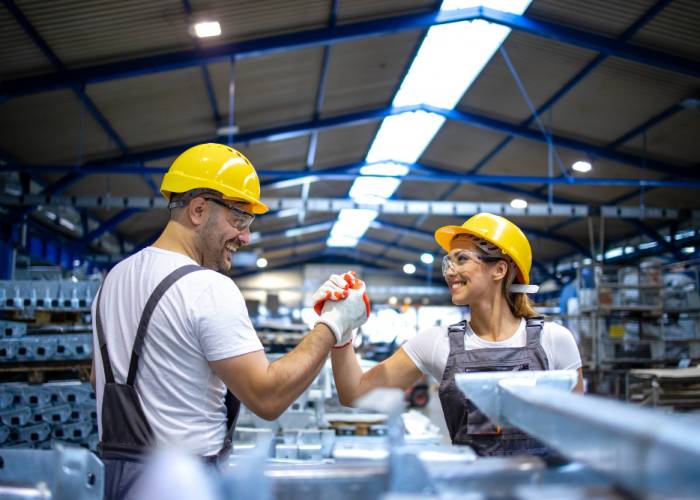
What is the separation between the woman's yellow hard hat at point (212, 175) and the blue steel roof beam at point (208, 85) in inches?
265

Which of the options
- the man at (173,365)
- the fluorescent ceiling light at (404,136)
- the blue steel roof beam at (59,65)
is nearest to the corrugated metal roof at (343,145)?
the fluorescent ceiling light at (404,136)

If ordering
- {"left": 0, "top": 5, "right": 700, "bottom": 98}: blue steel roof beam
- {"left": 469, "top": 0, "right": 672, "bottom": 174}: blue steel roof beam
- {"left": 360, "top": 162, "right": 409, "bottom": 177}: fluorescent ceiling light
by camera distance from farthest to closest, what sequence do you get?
{"left": 360, "top": 162, "right": 409, "bottom": 177}: fluorescent ceiling light < {"left": 0, "top": 5, "right": 700, "bottom": 98}: blue steel roof beam < {"left": 469, "top": 0, "right": 672, "bottom": 174}: blue steel roof beam

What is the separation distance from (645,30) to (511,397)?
10.4m

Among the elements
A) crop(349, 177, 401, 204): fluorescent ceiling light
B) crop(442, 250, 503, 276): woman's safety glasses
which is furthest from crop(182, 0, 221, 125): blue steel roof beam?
crop(349, 177, 401, 204): fluorescent ceiling light

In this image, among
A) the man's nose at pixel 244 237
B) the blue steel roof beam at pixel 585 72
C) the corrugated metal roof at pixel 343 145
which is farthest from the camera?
the corrugated metal roof at pixel 343 145

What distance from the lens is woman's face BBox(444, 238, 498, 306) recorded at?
3.27 meters

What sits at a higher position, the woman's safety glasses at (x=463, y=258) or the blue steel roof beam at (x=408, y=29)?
the blue steel roof beam at (x=408, y=29)

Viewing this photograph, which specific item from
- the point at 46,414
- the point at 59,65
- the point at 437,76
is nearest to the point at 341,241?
the point at 437,76

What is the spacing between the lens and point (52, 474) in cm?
104

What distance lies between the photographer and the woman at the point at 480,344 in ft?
9.37

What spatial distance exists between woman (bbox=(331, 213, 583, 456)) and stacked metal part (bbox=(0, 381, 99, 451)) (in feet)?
11.9

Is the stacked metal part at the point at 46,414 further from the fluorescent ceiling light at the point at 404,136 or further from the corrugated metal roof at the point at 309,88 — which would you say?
the fluorescent ceiling light at the point at 404,136

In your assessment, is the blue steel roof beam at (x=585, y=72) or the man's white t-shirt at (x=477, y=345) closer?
the man's white t-shirt at (x=477, y=345)

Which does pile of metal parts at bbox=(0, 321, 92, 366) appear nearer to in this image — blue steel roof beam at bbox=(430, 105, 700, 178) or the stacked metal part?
the stacked metal part
